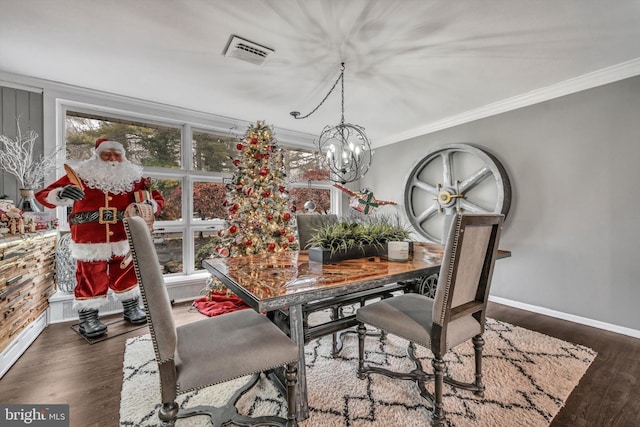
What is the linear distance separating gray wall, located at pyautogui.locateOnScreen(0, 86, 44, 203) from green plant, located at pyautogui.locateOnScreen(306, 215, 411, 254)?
2832 millimetres

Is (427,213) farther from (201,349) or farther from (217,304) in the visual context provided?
(201,349)

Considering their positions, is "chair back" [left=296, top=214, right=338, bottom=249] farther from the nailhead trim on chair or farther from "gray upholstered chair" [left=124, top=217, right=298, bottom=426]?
the nailhead trim on chair

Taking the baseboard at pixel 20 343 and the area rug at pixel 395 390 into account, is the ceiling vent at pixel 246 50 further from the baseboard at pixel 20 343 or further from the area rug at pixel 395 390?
the baseboard at pixel 20 343

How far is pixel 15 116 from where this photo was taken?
101 inches

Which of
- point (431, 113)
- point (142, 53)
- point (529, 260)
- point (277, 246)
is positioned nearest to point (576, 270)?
point (529, 260)

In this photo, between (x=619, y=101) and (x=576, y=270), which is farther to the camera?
(x=576, y=270)

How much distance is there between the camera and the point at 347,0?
1647 mm

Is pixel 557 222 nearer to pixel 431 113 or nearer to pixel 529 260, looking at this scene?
pixel 529 260

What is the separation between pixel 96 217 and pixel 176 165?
1296mm

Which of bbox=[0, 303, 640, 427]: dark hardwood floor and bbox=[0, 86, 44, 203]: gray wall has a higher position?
bbox=[0, 86, 44, 203]: gray wall

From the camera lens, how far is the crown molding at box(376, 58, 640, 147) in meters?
2.40

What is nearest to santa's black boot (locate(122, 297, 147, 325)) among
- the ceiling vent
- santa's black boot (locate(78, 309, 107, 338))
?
santa's black boot (locate(78, 309, 107, 338))

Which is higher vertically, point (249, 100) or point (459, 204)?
point (249, 100)

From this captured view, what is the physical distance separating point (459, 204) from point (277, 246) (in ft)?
7.85
